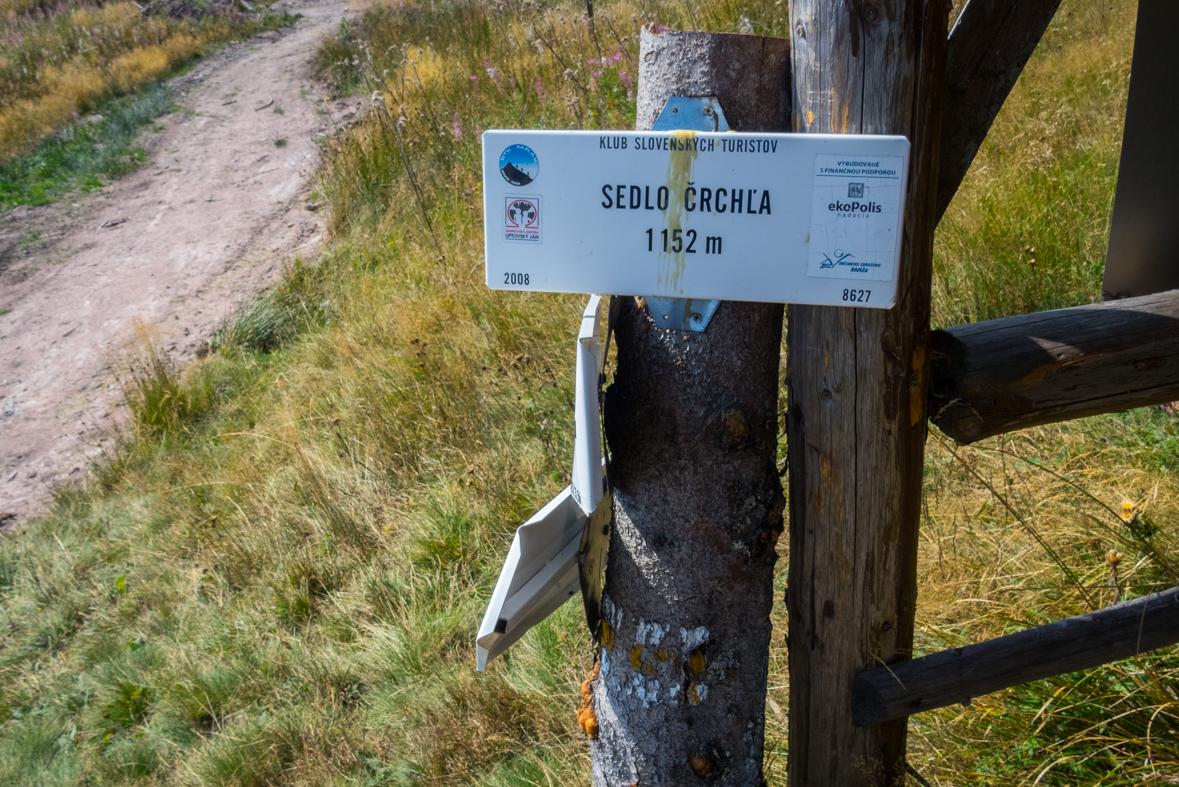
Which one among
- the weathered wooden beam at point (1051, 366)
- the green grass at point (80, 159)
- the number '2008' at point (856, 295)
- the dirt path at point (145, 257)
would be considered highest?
the number '2008' at point (856, 295)

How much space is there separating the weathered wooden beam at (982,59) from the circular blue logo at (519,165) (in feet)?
2.41

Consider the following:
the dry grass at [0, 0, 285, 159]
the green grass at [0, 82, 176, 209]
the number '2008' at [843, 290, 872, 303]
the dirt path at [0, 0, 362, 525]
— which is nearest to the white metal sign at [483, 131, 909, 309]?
the number '2008' at [843, 290, 872, 303]

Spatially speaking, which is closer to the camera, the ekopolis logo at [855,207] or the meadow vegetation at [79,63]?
the ekopolis logo at [855,207]

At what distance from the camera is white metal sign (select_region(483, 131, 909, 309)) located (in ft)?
3.53

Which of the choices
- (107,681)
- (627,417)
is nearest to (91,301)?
(107,681)

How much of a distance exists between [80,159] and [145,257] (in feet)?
11.8

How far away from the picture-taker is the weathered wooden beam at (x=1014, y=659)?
4.63ft

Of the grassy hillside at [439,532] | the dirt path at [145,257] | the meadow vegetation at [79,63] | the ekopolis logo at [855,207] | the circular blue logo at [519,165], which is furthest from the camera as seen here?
the meadow vegetation at [79,63]

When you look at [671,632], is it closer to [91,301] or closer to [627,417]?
[627,417]

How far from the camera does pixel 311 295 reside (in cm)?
628

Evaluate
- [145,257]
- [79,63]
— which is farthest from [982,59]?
[79,63]

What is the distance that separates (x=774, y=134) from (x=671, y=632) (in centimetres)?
91

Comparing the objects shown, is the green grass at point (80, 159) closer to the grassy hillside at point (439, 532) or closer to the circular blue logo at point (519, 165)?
the grassy hillside at point (439, 532)

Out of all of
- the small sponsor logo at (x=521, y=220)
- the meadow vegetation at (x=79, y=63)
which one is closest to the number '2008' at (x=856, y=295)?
the small sponsor logo at (x=521, y=220)
